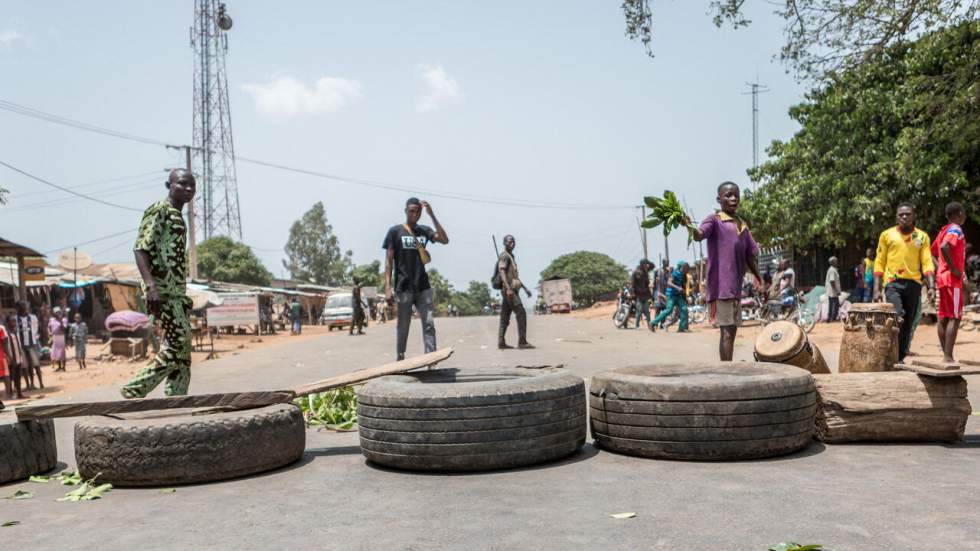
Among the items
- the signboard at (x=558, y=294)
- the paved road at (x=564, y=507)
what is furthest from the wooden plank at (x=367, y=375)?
the signboard at (x=558, y=294)

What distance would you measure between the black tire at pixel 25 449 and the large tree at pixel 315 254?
7946cm

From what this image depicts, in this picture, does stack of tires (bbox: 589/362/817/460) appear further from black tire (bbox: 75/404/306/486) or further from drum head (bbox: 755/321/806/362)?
black tire (bbox: 75/404/306/486)

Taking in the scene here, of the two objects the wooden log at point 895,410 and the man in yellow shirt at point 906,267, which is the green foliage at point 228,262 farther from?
the wooden log at point 895,410

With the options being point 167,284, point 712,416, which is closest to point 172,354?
point 167,284

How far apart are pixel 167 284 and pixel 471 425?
258 centimetres

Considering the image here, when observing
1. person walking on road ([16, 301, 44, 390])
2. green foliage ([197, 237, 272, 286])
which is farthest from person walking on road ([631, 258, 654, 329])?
green foliage ([197, 237, 272, 286])

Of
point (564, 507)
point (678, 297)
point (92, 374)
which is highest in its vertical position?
point (678, 297)

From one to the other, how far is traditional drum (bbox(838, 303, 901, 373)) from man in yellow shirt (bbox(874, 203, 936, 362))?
1.79 metres

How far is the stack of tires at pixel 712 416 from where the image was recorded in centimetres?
423

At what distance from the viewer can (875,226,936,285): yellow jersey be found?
7695mm

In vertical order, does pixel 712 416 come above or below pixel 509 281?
below

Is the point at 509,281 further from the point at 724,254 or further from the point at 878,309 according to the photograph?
the point at 878,309

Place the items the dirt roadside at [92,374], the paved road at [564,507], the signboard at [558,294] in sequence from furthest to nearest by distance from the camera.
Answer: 1. the signboard at [558,294]
2. the dirt roadside at [92,374]
3. the paved road at [564,507]

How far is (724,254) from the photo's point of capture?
636 centimetres
